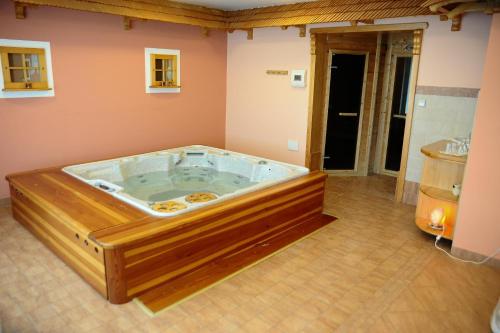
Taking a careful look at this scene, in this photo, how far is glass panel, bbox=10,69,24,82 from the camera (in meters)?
3.91

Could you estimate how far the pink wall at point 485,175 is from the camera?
9.68 ft

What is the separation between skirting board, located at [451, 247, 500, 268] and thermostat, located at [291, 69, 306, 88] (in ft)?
9.06

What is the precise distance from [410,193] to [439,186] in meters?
0.86

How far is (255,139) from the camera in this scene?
5887 millimetres

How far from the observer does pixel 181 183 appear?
14.9 ft

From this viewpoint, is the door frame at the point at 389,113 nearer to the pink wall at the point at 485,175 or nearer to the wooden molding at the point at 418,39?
the wooden molding at the point at 418,39

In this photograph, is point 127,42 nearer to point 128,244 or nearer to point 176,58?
point 176,58

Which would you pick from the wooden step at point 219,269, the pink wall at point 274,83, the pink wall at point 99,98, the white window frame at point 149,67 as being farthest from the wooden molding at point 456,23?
the white window frame at point 149,67

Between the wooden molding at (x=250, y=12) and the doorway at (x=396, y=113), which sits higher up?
the wooden molding at (x=250, y=12)

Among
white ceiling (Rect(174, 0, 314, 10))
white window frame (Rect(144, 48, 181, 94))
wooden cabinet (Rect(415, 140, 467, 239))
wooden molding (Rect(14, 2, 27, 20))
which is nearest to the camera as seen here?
wooden cabinet (Rect(415, 140, 467, 239))

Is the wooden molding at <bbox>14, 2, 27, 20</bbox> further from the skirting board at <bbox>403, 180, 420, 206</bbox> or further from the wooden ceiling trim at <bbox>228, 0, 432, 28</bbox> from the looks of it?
the skirting board at <bbox>403, 180, 420, 206</bbox>

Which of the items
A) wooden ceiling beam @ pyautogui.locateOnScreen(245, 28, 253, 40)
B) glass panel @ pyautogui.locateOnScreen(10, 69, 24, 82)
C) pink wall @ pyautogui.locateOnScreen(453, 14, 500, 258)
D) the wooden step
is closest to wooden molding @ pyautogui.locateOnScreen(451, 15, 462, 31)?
pink wall @ pyautogui.locateOnScreen(453, 14, 500, 258)

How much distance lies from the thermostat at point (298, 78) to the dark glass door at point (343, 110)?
522 mm

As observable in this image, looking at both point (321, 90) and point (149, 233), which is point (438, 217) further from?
point (149, 233)
